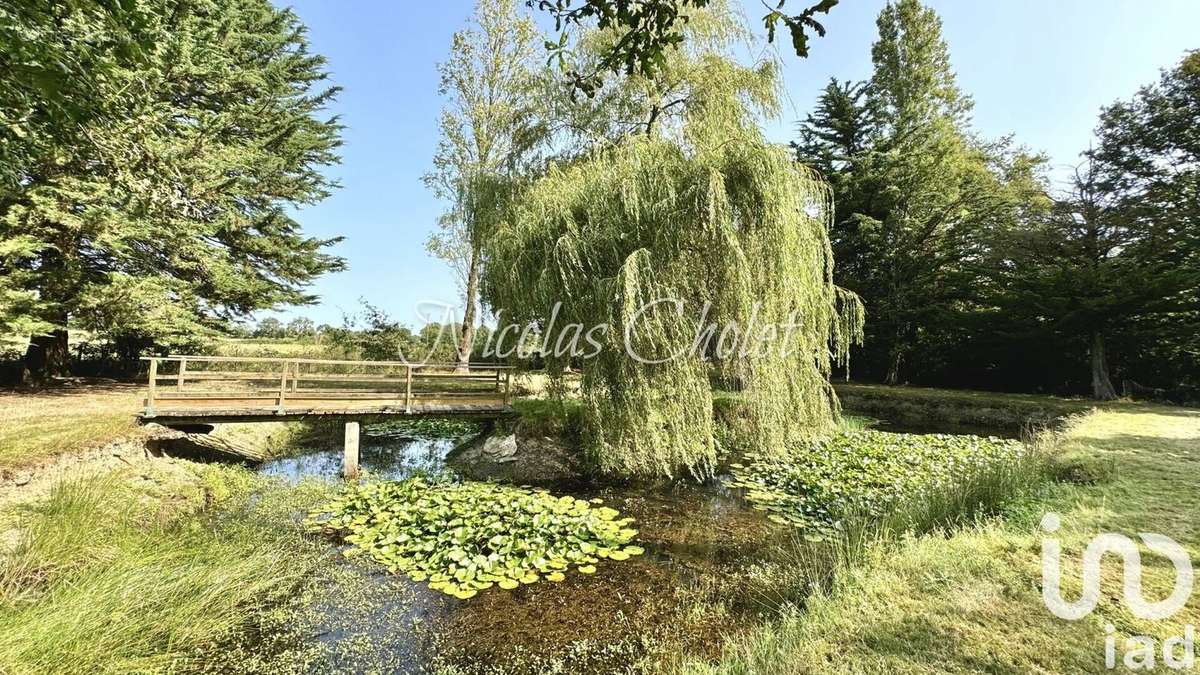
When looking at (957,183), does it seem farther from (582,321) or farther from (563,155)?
(582,321)

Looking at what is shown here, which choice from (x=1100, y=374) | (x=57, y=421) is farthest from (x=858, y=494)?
(x=1100, y=374)

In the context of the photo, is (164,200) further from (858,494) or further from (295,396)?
(858,494)

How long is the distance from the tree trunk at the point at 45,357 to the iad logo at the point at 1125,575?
16.9 m

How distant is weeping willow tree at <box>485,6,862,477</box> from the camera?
21.8 feet

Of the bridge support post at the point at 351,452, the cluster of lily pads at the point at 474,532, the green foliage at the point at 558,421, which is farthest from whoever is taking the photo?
the green foliage at the point at 558,421

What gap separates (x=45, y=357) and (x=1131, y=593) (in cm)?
1867

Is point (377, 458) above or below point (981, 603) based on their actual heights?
below

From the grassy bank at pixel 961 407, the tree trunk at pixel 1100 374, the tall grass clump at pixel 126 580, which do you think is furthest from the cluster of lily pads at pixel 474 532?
the tree trunk at pixel 1100 374

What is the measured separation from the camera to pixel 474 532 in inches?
209

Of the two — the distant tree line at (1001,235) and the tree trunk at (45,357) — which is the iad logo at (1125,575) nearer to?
the distant tree line at (1001,235)

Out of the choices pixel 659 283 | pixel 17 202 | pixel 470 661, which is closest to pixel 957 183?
pixel 659 283

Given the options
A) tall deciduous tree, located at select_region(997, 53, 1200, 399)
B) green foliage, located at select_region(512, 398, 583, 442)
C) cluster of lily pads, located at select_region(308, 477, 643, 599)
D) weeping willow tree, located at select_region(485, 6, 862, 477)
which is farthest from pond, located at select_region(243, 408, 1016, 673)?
tall deciduous tree, located at select_region(997, 53, 1200, 399)

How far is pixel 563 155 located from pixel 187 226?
936 cm

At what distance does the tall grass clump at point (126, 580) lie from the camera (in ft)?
8.94
